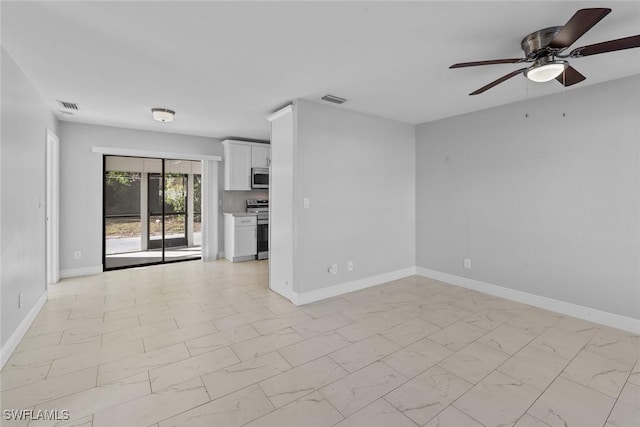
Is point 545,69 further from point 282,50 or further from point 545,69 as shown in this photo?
point 282,50

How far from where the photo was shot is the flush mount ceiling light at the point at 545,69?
2111 mm

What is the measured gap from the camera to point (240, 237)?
5.98 m

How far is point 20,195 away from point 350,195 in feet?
11.4

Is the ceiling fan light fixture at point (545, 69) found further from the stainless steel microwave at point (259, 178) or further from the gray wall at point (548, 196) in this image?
the stainless steel microwave at point (259, 178)

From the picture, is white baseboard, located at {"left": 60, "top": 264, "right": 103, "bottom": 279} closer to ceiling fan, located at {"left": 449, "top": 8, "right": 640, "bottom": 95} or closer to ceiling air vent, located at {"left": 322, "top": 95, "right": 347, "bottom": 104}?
ceiling air vent, located at {"left": 322, "top": 95, "right": 347, "bottom": 104}

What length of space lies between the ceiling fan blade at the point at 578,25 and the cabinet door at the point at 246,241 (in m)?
5.24

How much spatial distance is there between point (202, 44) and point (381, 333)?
A: 9.62ft

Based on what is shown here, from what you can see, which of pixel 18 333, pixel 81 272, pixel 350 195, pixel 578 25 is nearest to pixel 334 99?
pixel 350 195

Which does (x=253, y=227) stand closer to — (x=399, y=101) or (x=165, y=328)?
(x=165, y=328)

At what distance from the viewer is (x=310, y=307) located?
11.8 ft

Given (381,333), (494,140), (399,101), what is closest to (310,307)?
(381,333)

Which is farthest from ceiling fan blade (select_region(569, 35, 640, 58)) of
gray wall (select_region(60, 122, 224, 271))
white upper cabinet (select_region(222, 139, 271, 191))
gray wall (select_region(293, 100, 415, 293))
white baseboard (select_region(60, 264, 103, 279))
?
white baseboard (select_region(60, 264, 103, 279))

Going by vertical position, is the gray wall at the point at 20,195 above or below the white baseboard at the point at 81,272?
above

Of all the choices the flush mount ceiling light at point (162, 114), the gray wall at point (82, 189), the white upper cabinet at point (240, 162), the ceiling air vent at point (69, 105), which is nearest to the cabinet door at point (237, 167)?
the white upper cabinet at point (240, 162)
